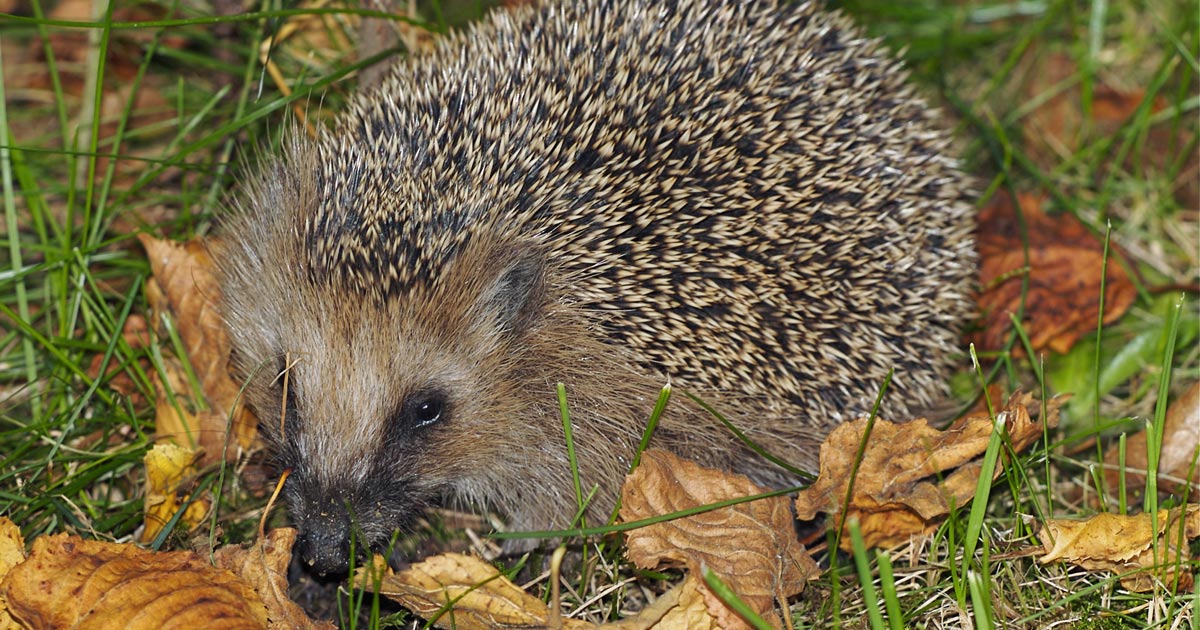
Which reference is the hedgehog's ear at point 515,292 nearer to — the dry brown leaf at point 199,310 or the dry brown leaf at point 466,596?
the dry brown leaf at point 466,596

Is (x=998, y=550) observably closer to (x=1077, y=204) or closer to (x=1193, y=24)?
(x=1077, y=204)

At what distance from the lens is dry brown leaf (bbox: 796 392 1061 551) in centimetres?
312

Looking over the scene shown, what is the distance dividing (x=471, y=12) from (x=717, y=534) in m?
2.43

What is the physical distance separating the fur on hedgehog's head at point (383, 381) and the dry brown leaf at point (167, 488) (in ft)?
0.79

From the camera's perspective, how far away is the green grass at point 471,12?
10.2ft

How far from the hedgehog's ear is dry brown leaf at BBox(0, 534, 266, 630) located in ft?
3.01

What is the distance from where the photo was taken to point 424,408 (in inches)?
124

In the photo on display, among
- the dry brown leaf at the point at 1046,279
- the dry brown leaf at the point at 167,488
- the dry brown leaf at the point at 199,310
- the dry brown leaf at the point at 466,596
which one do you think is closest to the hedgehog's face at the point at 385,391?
the dry brown leaf at the point at 466,596

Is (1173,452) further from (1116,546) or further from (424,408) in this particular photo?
(424,408)

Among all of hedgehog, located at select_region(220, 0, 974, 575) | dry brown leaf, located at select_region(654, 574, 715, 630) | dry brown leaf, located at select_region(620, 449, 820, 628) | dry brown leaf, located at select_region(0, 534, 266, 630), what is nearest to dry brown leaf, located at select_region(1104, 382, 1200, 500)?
hedgehog, located at select_region(220, 0, 974, 575)

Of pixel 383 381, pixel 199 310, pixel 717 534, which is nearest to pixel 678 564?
pixel 717 534

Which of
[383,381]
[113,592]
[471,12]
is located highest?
[471,12]

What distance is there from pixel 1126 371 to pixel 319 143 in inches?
104

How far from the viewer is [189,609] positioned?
274cm
